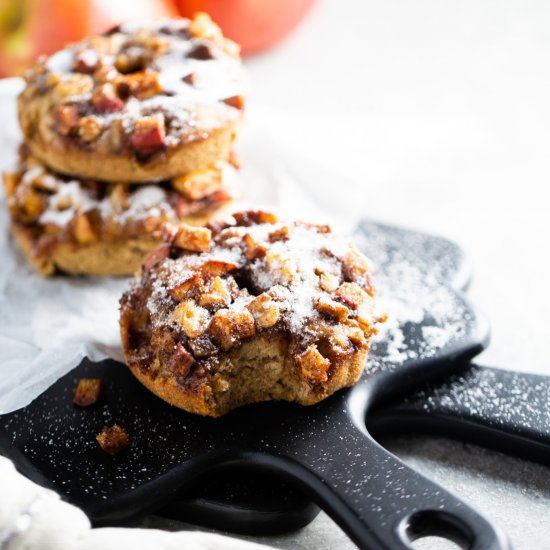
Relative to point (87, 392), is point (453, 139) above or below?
above

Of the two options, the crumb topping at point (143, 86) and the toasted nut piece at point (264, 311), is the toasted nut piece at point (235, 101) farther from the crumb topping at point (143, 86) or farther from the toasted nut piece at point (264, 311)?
the toasted nut piece at point (264, 311)

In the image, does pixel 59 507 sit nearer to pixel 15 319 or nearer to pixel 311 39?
pixel 15 319

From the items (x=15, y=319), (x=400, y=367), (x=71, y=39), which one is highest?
(x=71, y=39)

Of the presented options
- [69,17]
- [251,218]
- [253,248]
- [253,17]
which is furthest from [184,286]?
[253,17]

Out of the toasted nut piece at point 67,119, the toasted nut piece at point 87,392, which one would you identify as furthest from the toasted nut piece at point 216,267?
the toasted nut piece at point 67,119

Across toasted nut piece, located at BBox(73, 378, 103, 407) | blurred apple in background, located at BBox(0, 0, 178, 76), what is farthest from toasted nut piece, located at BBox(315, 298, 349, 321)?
blurred apple in background, located at BBox(0, 0, 178, 76)

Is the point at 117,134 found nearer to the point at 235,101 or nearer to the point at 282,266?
the point at 235,101

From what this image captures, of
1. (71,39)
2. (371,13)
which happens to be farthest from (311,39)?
(71,39)
